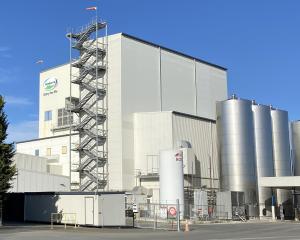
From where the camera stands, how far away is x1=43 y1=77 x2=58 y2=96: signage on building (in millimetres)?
83062

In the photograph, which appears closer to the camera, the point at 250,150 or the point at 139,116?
the point at 139,116

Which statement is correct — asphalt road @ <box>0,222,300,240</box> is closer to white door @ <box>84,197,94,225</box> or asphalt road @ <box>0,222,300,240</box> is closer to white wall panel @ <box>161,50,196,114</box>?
white door @ <box>84,197,94,225</box>

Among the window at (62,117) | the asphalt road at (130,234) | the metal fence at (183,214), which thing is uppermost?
the window at (62,117)

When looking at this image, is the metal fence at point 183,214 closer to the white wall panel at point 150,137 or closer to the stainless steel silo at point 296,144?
the white wall panel at point 150,137

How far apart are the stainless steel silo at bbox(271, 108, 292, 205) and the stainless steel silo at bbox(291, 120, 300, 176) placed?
208 inches

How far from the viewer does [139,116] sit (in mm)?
70312

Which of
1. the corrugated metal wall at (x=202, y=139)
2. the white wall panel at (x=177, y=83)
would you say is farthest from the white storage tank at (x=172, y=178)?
the white wall panel at (x=177, y=83)

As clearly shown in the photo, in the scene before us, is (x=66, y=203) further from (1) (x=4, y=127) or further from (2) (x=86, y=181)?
(2) (x=86, y=181)

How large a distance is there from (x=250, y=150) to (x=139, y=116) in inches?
649

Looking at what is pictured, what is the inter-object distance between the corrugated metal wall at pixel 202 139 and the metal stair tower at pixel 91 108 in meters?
10.3

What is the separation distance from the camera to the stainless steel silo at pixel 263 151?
70.9 metres

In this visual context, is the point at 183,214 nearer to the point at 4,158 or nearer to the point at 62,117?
the point at 4,158

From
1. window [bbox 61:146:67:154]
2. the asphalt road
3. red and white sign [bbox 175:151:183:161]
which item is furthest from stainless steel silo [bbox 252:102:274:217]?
the asphalt road

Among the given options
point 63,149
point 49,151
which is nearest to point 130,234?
point 63,149
